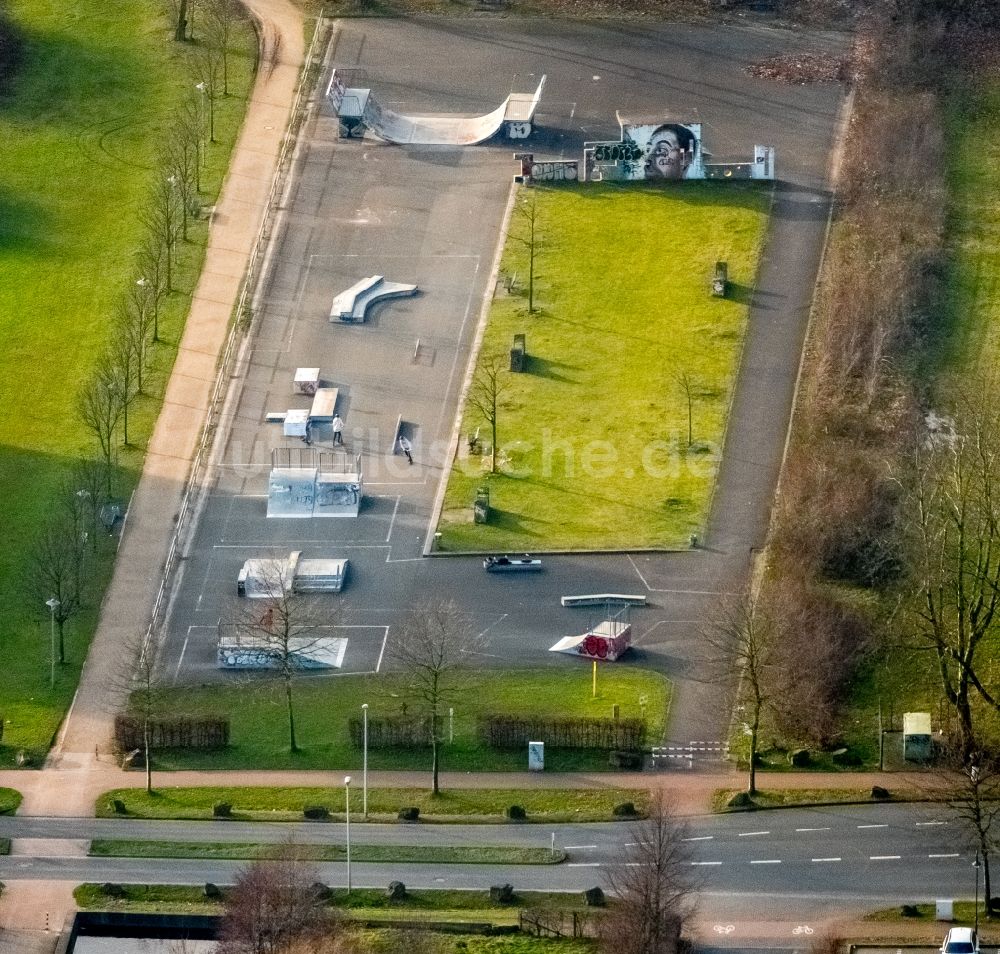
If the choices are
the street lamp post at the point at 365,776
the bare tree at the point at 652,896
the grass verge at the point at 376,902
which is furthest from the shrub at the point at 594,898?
the street lamp post at the point at 365,776

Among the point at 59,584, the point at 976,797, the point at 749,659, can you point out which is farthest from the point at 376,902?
the point at 59,584

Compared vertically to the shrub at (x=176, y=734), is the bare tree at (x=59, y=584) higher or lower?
higher

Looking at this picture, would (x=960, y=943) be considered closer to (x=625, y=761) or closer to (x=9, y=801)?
(x=625, y=761)

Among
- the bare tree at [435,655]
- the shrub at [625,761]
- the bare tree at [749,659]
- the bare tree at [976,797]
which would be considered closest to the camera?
the bare tree at [976,797]

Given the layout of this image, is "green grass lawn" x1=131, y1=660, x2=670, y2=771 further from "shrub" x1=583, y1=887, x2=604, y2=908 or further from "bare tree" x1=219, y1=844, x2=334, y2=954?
"bare tree" x1=219, y1=844, x2=334, y2=954

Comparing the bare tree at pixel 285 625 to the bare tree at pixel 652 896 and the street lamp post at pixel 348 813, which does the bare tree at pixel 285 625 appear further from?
the bare tree at pixel 652 896

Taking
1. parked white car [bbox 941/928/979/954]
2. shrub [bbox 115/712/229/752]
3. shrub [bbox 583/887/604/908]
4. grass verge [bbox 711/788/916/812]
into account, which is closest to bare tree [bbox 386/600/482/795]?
shrub [bbox 115/712/229/752]
